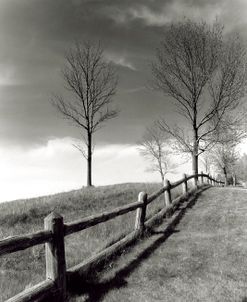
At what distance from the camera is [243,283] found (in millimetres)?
6742

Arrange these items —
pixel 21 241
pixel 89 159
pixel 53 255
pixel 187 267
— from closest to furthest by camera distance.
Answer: pixel 21 241
pixel 53 255
pixel 187 267
pixel 89 159

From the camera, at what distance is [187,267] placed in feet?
25.2

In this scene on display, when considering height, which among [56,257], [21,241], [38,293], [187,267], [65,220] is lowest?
[187,267]

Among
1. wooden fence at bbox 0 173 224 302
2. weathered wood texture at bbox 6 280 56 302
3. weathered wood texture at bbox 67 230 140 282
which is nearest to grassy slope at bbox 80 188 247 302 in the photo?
weathered wood texture at bbox 67 230 140 282

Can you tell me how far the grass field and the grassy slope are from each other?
3.75ft

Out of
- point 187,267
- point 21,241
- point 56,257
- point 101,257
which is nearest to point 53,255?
point 56,257

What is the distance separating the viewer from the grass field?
7414 mm

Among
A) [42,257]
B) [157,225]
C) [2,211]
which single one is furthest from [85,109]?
[42,257]

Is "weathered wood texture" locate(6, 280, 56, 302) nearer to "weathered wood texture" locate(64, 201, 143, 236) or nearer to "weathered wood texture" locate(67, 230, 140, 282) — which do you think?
"weathered wood texture" locate(67, 230, 140, 282)

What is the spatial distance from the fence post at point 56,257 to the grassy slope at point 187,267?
37cm

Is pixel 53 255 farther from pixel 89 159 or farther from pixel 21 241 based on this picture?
pixel 89 159

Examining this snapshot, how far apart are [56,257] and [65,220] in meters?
9.76

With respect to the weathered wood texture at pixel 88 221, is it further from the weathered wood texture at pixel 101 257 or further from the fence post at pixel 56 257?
the weathered wood texture at pixel 101 257

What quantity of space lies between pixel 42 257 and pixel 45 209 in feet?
27.0
